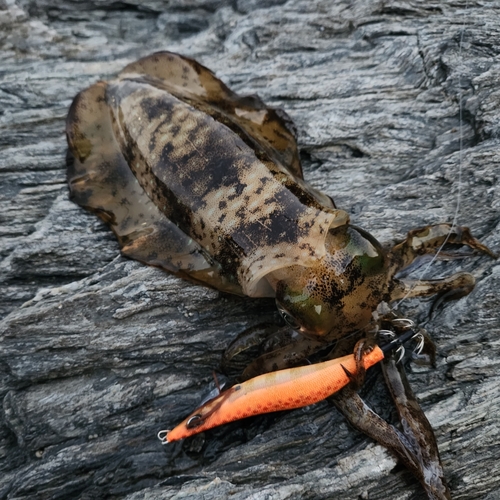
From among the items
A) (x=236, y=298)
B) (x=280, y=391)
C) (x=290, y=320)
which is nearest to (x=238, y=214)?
(x=236, y=298)

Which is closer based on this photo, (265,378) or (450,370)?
(265,378)

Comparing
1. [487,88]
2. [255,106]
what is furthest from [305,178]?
[487,88]

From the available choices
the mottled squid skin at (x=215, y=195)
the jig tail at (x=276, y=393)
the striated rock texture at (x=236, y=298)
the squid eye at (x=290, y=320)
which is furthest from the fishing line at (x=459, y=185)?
the squid eye at (x=290, y=320)

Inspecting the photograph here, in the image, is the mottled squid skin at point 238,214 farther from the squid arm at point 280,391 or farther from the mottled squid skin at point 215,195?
the squid arm at point 280,391

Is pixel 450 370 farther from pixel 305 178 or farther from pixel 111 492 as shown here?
pixel 111 492

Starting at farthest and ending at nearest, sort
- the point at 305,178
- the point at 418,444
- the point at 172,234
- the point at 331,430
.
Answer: the point at 305,178
the point at 172,234
the point at 331,430
the point at 418,444

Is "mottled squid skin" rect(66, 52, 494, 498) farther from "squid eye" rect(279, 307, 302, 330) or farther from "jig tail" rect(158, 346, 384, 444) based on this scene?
"jig tail" rect(158, 346, 384, 444)

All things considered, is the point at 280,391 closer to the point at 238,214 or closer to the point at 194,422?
the point at 194,422
